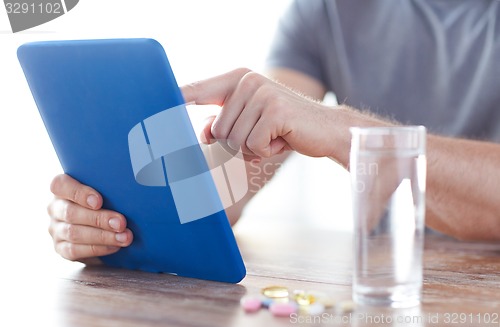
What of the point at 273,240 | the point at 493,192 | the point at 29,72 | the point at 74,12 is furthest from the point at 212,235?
the point at 74,12

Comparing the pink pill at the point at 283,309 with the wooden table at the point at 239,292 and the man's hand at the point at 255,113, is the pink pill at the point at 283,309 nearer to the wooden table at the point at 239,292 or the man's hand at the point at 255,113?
the wooden table at the point at 239,292

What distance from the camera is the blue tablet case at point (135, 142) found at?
87 centimetres

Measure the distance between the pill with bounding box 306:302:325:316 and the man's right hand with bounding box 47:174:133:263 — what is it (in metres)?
0.36

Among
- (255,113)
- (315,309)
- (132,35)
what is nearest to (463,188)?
(255,113)

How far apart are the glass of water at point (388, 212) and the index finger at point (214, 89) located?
0.31m

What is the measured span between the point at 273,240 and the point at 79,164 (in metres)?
0.54

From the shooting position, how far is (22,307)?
0.90 meters

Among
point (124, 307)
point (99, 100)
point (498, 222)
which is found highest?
point (99, 100)

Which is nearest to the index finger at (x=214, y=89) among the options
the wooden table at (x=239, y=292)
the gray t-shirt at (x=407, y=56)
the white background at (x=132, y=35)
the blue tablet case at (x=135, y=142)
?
→ the blue tablet case at (x=135, y=142)

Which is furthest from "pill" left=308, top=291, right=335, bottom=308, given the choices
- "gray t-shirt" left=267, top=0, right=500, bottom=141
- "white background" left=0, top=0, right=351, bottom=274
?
"white background" left=0, top=0, right=351, bottom=274

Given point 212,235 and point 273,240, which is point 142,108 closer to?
point 212,235

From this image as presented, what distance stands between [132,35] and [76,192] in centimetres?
168

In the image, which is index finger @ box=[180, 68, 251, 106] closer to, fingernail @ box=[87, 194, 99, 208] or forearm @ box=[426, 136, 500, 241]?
fingernail @ box=[87, 194, 99, 208]

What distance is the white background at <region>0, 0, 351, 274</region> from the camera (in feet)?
8.53
